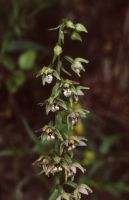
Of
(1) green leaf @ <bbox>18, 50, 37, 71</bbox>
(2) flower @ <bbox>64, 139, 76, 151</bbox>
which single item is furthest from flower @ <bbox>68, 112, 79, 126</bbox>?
(1) green leaf @ <bbox>18, 50, 37, 71</bbox>

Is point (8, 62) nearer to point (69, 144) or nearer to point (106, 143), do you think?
point (106, 143)

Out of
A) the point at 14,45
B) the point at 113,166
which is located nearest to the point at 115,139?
the point at 113,166

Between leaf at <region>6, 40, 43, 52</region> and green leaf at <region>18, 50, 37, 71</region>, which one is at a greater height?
leaf at <region>6, 40, 43, 52</region>

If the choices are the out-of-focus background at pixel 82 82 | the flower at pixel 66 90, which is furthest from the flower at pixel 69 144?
the out-of-focus background at pixel 82 82

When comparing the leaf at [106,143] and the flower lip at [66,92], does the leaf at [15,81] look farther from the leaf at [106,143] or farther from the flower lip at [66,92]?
the flower lip at [66,92]

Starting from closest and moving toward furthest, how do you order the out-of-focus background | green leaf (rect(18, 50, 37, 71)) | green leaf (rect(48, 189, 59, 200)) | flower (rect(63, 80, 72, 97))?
flower (rect(63, 80, 72, 97))
green leaf (rect(48, 189, 59, 200))
the out-of-focus background
green leaf (rect(18, 50, 37, 71))

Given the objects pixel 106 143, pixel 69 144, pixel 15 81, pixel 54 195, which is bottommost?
pixel 54 195

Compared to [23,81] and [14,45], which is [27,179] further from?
[14,45]

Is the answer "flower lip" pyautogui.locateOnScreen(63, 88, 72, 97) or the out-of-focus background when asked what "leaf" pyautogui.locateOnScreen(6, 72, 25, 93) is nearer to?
the out-of-focus background

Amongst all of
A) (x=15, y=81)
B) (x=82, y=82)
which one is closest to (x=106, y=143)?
(x=82, y=82)
